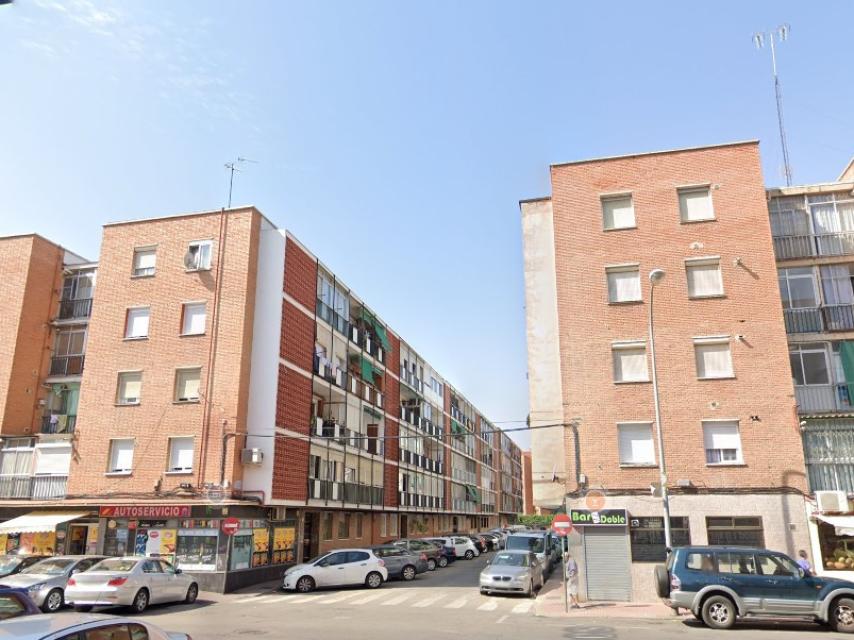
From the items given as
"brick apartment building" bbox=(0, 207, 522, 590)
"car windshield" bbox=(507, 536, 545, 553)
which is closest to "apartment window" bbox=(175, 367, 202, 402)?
"brick apartment building" bbox=(0, 207, 522, 590)

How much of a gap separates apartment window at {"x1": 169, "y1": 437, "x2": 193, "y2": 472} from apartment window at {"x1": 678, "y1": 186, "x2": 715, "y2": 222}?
20450mm

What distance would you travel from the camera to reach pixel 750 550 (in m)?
15.8

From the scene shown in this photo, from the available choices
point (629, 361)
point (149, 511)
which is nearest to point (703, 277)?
point (629, 361)

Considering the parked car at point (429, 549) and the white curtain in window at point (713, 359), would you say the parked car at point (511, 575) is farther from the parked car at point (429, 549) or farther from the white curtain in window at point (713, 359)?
the parked car at point (429, 549)

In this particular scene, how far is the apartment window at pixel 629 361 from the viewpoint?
2316cm

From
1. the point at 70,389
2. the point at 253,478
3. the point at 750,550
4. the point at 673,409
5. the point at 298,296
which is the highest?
the point at 298,296

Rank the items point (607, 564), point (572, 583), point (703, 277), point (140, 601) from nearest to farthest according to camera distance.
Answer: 1. point (140, 601)
2. point (572, 583)
3. point (607, 564)
4. point (703, 277)

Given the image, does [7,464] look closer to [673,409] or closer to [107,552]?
[107,552]

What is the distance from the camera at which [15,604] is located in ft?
30.3

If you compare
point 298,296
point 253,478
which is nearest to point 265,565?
point 253,478

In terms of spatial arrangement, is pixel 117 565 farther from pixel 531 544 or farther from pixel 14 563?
pixel 531 544

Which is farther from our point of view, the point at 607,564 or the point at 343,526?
the point at 343,526

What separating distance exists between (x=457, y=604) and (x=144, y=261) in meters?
19.7

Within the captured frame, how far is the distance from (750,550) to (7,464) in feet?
92.1
